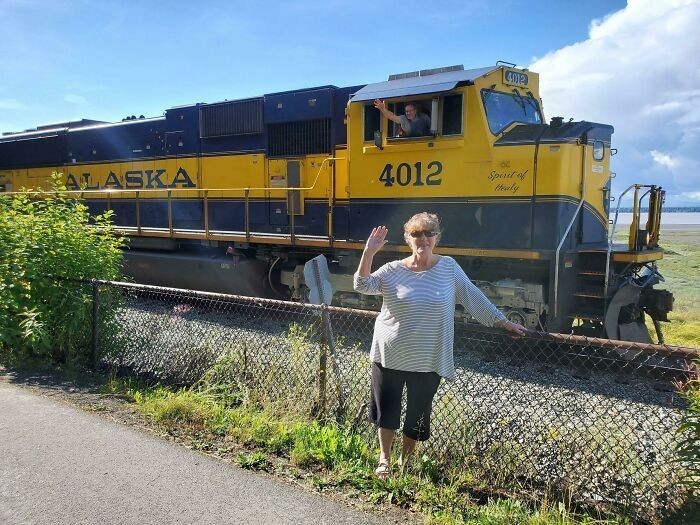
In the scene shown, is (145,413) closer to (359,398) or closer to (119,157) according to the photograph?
(359,398)

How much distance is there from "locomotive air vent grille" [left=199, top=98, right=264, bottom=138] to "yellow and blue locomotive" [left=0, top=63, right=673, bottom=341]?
31mm

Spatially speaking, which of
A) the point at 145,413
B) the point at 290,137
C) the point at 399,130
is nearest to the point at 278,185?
the point at 290,137

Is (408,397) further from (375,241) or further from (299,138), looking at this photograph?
(299,138)

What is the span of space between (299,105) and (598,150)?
16.3 feet

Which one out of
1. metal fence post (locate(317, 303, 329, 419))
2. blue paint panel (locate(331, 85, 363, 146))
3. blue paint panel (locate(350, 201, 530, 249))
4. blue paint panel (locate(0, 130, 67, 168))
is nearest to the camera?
metal fence post (locate(317, 303, 329, 419))

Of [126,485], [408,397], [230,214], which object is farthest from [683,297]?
[126,485]

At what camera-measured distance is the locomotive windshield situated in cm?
785

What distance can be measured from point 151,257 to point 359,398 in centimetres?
833

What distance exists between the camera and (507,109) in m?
8.18

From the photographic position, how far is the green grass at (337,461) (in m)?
3.32

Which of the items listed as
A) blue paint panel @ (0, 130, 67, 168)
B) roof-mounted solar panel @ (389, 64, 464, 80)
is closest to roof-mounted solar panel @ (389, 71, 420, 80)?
roof-mounted solar panel @ (389, 64, 464, 80)

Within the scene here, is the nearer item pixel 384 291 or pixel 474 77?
pixel 384 291

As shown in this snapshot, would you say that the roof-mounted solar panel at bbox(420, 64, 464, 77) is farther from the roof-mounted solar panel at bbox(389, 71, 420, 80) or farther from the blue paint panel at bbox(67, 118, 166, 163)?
the blue paint panel at bbox(67, 118, 166, 163)

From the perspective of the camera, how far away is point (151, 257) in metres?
12.0
